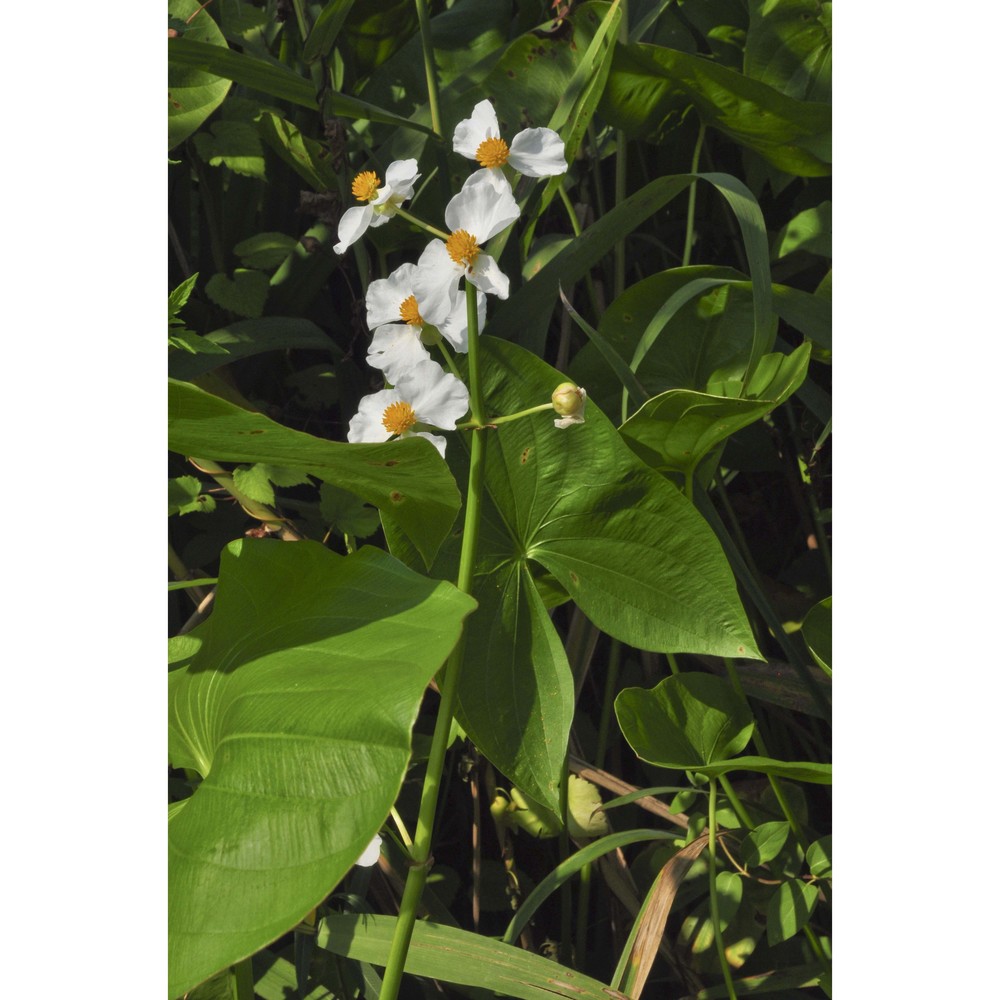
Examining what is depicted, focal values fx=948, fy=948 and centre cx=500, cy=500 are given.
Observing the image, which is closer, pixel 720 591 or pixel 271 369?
pixel 720 591

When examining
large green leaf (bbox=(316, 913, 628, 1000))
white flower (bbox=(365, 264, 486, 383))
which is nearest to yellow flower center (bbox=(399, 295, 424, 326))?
white flower (bbox=(365, 264, 486, 383))

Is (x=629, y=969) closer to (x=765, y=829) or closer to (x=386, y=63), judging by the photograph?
(x=765, y=829)

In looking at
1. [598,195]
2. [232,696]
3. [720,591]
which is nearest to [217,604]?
[232,696]

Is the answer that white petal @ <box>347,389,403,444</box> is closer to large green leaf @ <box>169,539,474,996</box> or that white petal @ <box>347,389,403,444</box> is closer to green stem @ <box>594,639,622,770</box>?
large green leaf @ <box>169,539,474,996</box>

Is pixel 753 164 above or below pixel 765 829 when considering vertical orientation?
above

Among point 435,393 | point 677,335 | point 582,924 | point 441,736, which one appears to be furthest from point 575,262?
point 582,924

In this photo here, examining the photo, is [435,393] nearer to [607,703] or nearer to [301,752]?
[301,752]
